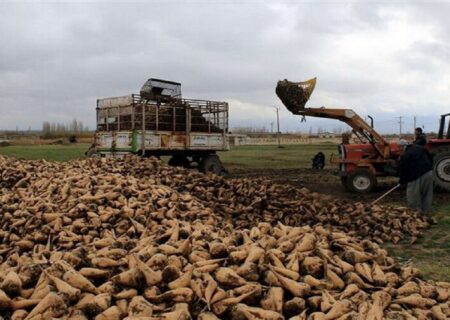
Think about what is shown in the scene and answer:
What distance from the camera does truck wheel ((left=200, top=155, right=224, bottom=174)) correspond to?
16.0 metres

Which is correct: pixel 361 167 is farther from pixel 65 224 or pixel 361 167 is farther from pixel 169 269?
pixel 169 269

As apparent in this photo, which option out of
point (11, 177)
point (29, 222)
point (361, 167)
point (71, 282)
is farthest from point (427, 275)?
point (11, 177)

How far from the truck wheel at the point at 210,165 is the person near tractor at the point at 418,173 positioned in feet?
25.0

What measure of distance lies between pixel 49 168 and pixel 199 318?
874 centimetres

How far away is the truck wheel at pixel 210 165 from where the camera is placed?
52.5 ft

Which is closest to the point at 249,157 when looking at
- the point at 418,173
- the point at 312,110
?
the point at 312,110

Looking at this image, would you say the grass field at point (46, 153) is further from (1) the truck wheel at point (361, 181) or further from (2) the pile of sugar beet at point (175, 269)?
(2) the pile of sugar beet at point (175, 269)

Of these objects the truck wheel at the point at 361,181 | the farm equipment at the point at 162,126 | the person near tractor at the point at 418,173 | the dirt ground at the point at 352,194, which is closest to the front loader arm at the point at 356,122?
the truck wheel at the point at 361,181

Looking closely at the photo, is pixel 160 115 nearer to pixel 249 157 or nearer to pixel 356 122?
pixel 356 122

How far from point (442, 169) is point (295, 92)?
4260 millimetres

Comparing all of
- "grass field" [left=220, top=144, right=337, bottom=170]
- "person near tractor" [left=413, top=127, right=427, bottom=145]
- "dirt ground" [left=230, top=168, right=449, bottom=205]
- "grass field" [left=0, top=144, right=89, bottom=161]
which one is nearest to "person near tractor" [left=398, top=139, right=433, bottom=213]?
"person near tractor" [left=413, top=127, right=427, bottom=145]

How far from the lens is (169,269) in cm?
383

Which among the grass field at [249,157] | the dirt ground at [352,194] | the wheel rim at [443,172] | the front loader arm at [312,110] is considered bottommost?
the dirt ground at [352,194]

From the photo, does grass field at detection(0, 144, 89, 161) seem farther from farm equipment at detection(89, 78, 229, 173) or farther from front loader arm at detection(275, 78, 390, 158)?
front loader arm at detection(275, 78, 390, 158)
